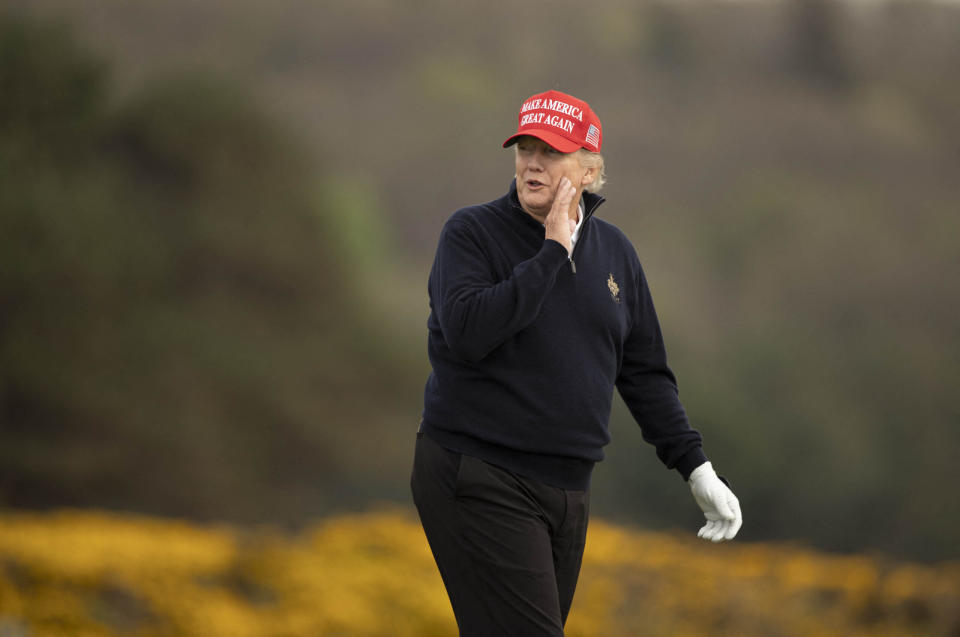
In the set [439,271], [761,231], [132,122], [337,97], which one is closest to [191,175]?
[132,122]

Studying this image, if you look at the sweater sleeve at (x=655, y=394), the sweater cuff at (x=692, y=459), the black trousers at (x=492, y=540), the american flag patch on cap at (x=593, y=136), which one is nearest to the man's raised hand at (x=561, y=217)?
the american flag patch on cap at (x=593, y=136)

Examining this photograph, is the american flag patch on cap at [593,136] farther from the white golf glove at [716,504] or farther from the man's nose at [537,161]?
the white golf glove at [716,504]

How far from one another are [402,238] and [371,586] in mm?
2973

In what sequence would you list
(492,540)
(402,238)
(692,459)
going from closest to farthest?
(492,540)
(692,459)
(402,238)

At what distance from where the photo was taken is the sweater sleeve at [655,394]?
259cm

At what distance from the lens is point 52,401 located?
7305mm

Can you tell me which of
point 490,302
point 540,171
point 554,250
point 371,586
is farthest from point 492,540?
point 371,586

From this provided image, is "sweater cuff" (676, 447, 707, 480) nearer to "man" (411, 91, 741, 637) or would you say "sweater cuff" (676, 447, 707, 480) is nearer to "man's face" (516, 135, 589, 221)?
"man" (411, 91, 741, 637)

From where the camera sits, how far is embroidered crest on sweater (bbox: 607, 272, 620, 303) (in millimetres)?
2426

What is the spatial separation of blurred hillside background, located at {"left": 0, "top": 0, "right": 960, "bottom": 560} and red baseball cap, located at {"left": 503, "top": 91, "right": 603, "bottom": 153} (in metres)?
5.16

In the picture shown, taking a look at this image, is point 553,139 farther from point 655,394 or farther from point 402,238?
point 402,238

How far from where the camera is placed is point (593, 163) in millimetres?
2439

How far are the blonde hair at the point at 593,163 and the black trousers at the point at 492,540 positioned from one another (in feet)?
2.26

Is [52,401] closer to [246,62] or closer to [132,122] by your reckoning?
[132,122]
